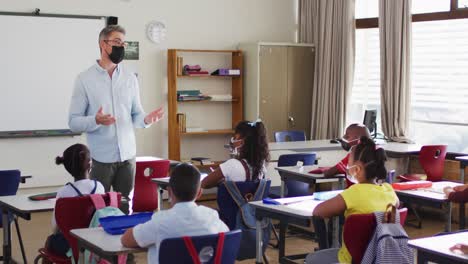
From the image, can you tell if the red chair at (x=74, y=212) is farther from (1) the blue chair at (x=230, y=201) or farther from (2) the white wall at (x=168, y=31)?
(2) the white wall at (x=168, y=31)

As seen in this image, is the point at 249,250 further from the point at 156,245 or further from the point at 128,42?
the point at 128,42

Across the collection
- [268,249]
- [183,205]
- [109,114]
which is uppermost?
[109,114]

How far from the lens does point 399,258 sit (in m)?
3.51

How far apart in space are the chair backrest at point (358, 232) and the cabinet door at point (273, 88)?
19.0ft

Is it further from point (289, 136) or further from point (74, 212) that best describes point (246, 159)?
point (289, 136)

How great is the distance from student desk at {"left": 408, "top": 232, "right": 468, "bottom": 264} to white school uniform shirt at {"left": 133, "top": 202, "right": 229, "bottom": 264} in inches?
40.6

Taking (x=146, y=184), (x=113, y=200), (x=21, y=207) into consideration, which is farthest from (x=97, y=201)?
(x=146, y=184)

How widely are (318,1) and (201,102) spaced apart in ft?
7.11

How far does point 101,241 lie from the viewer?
3287 millimetres

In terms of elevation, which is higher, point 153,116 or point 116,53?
point 116,53

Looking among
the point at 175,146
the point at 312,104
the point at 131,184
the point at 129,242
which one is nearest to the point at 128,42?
the point at 175,146

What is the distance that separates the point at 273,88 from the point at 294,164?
2942mm

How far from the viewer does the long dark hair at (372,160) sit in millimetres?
3918

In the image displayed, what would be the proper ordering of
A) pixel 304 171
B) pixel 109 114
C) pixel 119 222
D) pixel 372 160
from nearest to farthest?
pixel 119 222 → pixel 372 160 → pixel 109 114 → pixel 304 171
